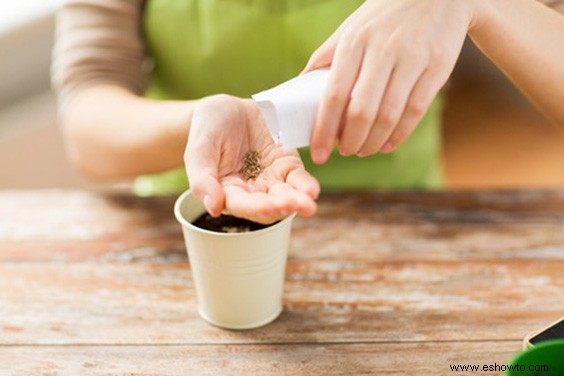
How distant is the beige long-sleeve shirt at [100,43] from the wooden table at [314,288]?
0.61 feet

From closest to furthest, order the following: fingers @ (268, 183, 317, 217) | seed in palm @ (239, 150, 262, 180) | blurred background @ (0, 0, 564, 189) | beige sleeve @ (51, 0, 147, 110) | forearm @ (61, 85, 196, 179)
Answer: fingers @ (268, 183, 317, 217) < seed in palm @ (239, 150, 262, 180) < forearm @ (61, 85, 196, 179) < beige sleeve @ (51, 0, 147, 110) < blurred background @ (0, 0, 564, 189)

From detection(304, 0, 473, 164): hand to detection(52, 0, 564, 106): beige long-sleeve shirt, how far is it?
0.49 m

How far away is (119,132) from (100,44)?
0.47 feet

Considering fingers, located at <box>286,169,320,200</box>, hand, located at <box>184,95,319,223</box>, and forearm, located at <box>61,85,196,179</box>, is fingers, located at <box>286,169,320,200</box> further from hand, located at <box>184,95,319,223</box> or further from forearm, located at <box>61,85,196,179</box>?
forearm, located at <box>61,85,196,179</box>

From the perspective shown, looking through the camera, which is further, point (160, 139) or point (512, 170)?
point (512, 170)

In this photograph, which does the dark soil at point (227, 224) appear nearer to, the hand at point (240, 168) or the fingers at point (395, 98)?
the hand at point (240, 168)

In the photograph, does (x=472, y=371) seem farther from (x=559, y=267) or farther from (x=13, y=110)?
(x=13, y=110)

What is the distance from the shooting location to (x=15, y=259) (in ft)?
3.01

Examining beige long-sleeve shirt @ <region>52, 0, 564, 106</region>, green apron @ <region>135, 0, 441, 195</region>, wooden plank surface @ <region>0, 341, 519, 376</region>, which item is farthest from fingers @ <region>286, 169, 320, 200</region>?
beige long-sleeve shirt @ <region>52, 0, 564, 106</region>

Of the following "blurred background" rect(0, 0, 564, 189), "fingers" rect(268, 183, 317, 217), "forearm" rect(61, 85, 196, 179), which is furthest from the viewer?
"blurred background" rect(0, 0, 564, 189)

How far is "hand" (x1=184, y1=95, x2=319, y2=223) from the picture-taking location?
0.64m

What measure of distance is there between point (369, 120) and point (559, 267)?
0.38 meters

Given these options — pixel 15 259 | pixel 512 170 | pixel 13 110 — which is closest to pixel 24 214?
pixel 15 259

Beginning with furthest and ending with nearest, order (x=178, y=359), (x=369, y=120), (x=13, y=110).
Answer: (x=13, y=110), (x=178, y=359), (x=369, y=120)
